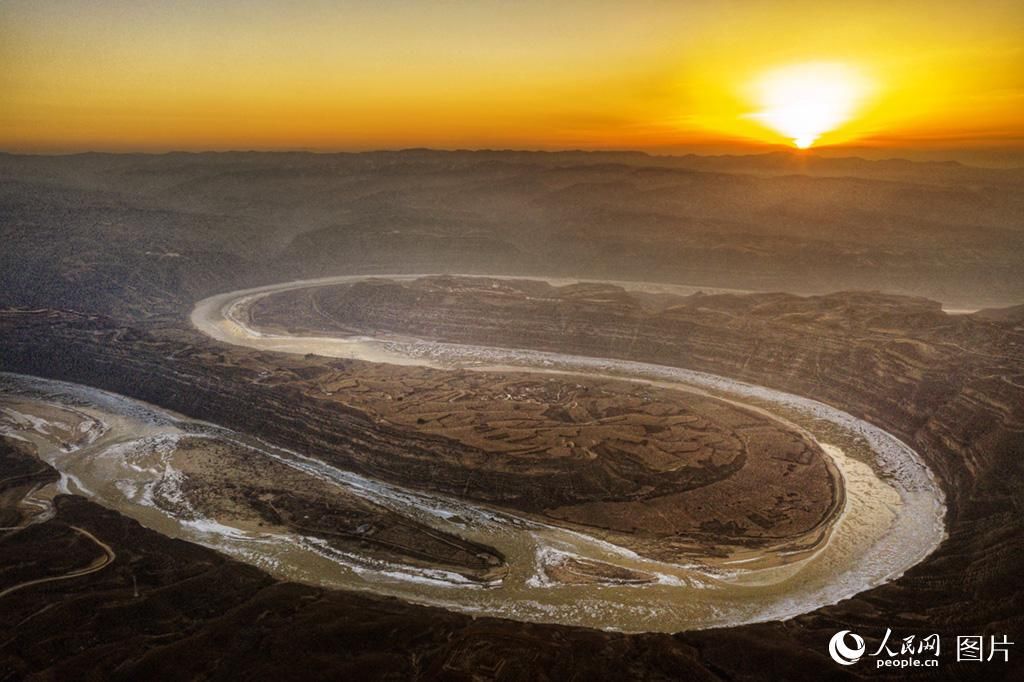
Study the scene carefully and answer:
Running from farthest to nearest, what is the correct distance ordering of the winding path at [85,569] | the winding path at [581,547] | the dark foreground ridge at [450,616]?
the winding path at [581,547]
the winding path at [85,569]
the dark foreground ridge at [450,616]

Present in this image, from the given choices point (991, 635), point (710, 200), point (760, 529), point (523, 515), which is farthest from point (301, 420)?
point (710, 200)

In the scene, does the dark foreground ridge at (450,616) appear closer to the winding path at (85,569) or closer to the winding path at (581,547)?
the winding path at (85,569)

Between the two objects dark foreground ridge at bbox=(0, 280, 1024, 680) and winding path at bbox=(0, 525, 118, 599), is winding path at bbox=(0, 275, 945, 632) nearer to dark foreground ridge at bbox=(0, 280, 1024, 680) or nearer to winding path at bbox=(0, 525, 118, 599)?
dark foreground ridge at bbox=(0, 280, 1024, 680)

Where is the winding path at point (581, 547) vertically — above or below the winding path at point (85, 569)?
below

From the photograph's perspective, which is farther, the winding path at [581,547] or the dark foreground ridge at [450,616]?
the winding path at [581,547]

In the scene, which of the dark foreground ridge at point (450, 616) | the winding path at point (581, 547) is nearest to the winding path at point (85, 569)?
the dark foreground ridge at point (450, 616)

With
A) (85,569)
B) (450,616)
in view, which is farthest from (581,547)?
(85,569)

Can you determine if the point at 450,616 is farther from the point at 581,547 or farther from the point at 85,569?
the point at 85,569

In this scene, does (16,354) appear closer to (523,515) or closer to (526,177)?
(523,515)

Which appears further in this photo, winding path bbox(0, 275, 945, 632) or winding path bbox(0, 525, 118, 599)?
winding path bbox(0, 275, 945, 632)

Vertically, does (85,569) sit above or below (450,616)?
above

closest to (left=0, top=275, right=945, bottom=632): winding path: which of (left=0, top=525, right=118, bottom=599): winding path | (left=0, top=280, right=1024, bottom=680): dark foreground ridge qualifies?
(left=0, top=280, right=1024, bottom=680): dark foreground ridge
